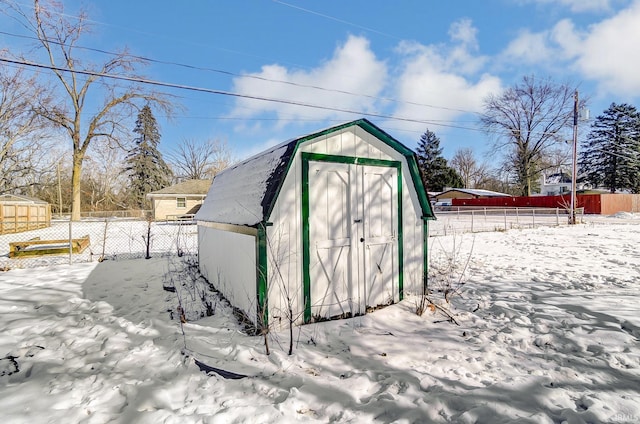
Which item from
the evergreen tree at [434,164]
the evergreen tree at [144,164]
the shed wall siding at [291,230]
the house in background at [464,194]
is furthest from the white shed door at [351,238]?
the evergreen tree at [434,164]

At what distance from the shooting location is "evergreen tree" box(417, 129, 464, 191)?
154ft

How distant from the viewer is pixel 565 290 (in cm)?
505

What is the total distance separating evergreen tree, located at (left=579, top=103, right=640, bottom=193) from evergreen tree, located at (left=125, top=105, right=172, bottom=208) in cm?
5713

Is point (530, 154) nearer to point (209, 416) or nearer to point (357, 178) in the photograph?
point (357, 178)

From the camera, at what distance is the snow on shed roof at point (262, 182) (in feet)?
12.1

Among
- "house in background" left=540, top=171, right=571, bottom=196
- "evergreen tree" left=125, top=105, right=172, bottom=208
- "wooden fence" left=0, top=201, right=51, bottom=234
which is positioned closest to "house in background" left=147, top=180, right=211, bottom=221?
"wooden fence" left=0, top=201, right=51, bottom=234

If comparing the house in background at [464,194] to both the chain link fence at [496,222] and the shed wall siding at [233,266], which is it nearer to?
the chain link fence at [496,222]

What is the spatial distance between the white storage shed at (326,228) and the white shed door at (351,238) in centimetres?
1

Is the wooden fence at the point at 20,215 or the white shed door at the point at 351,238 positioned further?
the wooden fence at the point at 20,215

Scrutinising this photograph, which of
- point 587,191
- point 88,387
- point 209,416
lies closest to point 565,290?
point 209,416

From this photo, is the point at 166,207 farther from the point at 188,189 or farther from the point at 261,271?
the point at 261,271

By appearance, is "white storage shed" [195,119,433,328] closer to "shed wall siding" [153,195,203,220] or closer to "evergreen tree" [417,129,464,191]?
"shed wall siding" [153,195,203,220]

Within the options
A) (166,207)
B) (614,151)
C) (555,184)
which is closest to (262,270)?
(166,207)

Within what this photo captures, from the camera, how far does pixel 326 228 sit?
4.09 meters
